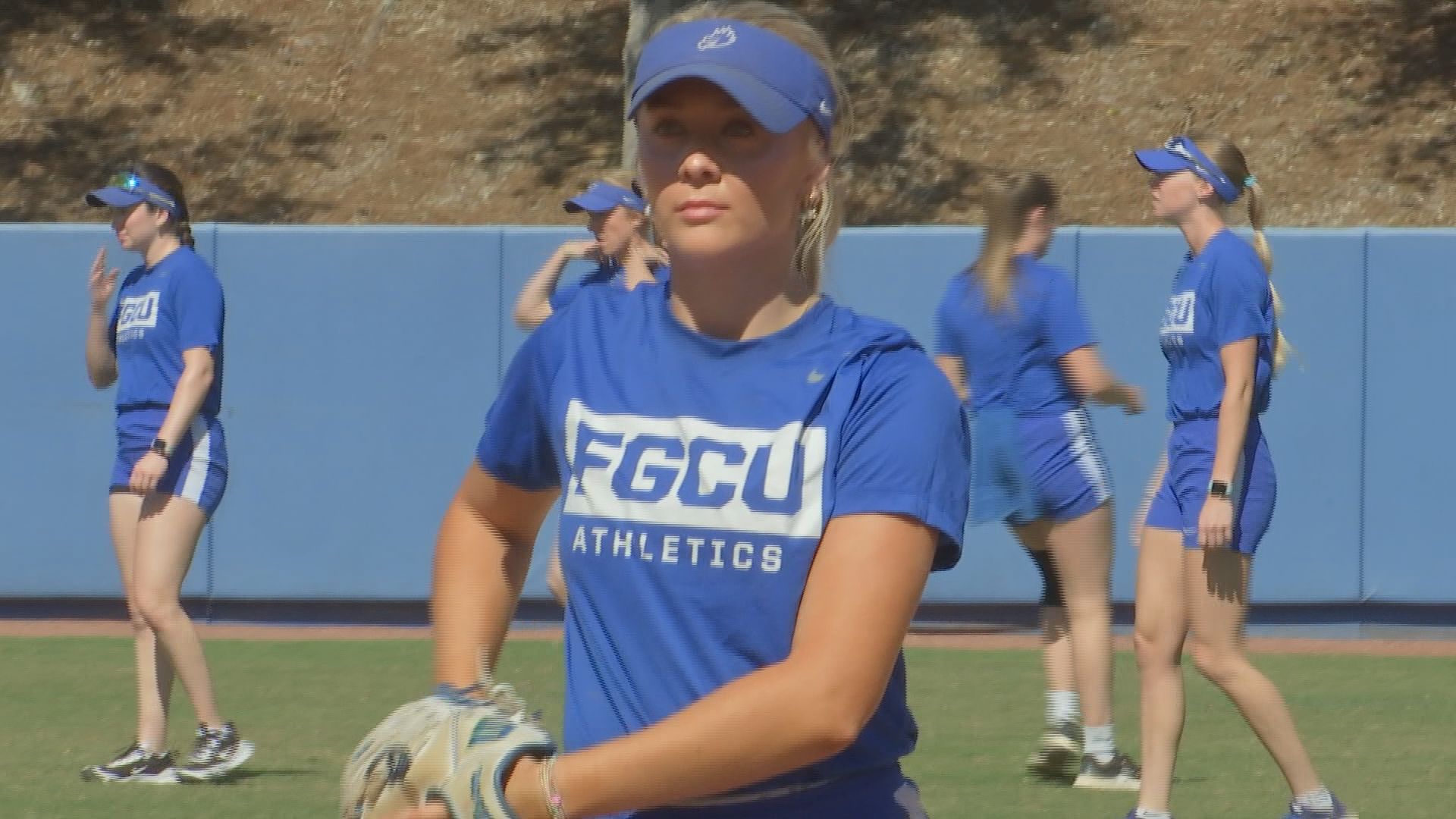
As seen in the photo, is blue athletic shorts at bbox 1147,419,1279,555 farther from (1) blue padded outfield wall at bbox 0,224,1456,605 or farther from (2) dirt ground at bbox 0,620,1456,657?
(1) blue padded outfield wall at bbox 0,224,1456,605

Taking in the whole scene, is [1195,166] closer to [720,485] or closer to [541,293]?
[541,293]

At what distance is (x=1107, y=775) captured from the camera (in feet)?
23.5

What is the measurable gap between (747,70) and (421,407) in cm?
942

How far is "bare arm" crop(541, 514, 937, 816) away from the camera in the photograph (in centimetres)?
198

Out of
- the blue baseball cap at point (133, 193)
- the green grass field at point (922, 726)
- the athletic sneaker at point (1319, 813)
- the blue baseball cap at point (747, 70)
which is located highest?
the blue baseball cap at point (747, 70)

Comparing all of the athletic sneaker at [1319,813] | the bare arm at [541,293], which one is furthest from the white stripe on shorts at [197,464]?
the athletic sneaker at [1319,813]

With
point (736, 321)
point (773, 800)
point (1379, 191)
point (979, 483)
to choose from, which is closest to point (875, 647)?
point (773, 800)

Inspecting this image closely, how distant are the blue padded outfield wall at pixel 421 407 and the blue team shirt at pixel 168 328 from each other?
156 inches

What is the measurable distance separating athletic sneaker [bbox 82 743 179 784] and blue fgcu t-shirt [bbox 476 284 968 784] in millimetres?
5178

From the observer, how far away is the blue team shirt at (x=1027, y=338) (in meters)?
7.24

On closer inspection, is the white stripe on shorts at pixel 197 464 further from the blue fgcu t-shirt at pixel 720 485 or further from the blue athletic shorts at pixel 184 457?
the blue fgcu t-shirt at pixel 720 485

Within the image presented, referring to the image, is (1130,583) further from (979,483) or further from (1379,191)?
(1379,191)

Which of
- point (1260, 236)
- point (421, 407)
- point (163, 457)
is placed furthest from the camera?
point (421, 407)

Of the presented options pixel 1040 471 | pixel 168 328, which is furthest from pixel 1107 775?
pixel 168 328
